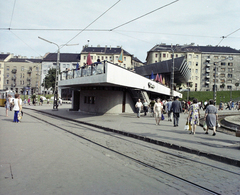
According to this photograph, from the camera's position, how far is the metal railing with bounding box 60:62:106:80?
19.6 metres

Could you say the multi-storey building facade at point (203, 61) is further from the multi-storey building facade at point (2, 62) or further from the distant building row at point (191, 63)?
the multi-storey building facade at point (2, 62)

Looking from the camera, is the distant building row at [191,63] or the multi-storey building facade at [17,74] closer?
the distant building row at [191,63]

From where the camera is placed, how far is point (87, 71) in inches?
865

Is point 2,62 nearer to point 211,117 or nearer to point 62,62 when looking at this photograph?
point 62,62

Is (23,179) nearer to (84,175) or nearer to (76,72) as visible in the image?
(84,175)

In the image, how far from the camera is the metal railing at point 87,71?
19562 mm

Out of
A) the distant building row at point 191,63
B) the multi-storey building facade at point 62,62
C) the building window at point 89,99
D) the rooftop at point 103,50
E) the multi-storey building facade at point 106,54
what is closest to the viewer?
the building window at point 89,99

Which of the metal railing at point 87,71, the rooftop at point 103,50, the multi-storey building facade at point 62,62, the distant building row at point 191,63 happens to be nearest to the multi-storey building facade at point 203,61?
the distant building row at point 191,63

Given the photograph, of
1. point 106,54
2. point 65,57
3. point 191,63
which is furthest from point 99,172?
point 65,57

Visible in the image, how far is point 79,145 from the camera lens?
874 cm

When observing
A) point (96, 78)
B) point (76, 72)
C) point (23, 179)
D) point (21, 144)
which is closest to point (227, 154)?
point (23, 179)

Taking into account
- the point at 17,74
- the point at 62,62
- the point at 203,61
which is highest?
the point at 203,61

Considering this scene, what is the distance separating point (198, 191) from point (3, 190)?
138 inches

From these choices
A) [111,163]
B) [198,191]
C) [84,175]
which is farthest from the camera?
[111,163]
